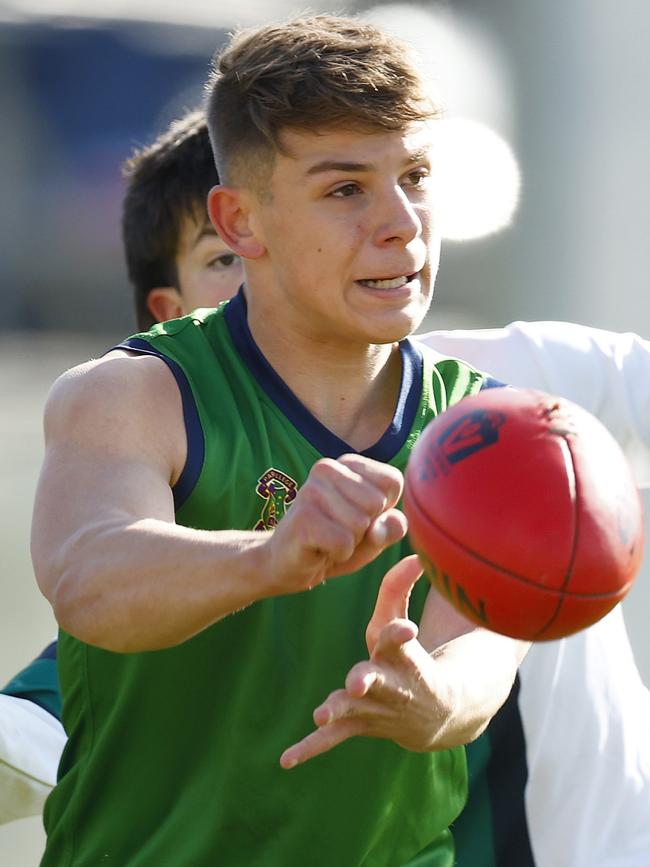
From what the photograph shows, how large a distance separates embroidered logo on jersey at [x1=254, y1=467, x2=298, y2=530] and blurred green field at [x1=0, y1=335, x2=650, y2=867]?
252 centimetres

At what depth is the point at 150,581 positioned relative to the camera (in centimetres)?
244

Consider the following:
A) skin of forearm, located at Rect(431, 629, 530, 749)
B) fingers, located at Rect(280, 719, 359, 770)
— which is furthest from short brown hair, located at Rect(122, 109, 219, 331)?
fingers, located at Rect(280, 719, 359, 770)

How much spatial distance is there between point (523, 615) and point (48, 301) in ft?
26.8

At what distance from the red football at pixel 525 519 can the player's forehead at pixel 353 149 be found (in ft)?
2.36

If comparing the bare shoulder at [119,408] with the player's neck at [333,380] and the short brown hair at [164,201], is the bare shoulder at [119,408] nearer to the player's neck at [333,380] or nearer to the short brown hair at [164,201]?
the player's neck at [333,380]

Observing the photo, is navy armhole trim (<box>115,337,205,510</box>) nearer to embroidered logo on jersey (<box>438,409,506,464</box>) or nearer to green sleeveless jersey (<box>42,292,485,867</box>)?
green sleeveless jersey (<box>42,292,485,867</box>)

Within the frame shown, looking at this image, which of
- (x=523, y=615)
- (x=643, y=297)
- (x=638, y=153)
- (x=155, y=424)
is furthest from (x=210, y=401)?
(x=638, y=153)

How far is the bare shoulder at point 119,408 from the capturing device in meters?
2.73

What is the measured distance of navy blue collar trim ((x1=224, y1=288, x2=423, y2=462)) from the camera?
306 cm

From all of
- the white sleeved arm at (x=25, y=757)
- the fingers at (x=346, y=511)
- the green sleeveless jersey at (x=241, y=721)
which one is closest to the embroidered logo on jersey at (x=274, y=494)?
the green sleeveless jersey at (x=241, y=721)

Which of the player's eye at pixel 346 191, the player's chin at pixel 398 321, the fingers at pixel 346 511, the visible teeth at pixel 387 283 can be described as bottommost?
the fingers at pixel 346 511

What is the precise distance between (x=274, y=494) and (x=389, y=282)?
0.47 metres

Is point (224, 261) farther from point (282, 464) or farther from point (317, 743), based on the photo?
point (317, 743)

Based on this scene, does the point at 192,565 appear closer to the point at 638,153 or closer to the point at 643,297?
the point at 643,297
